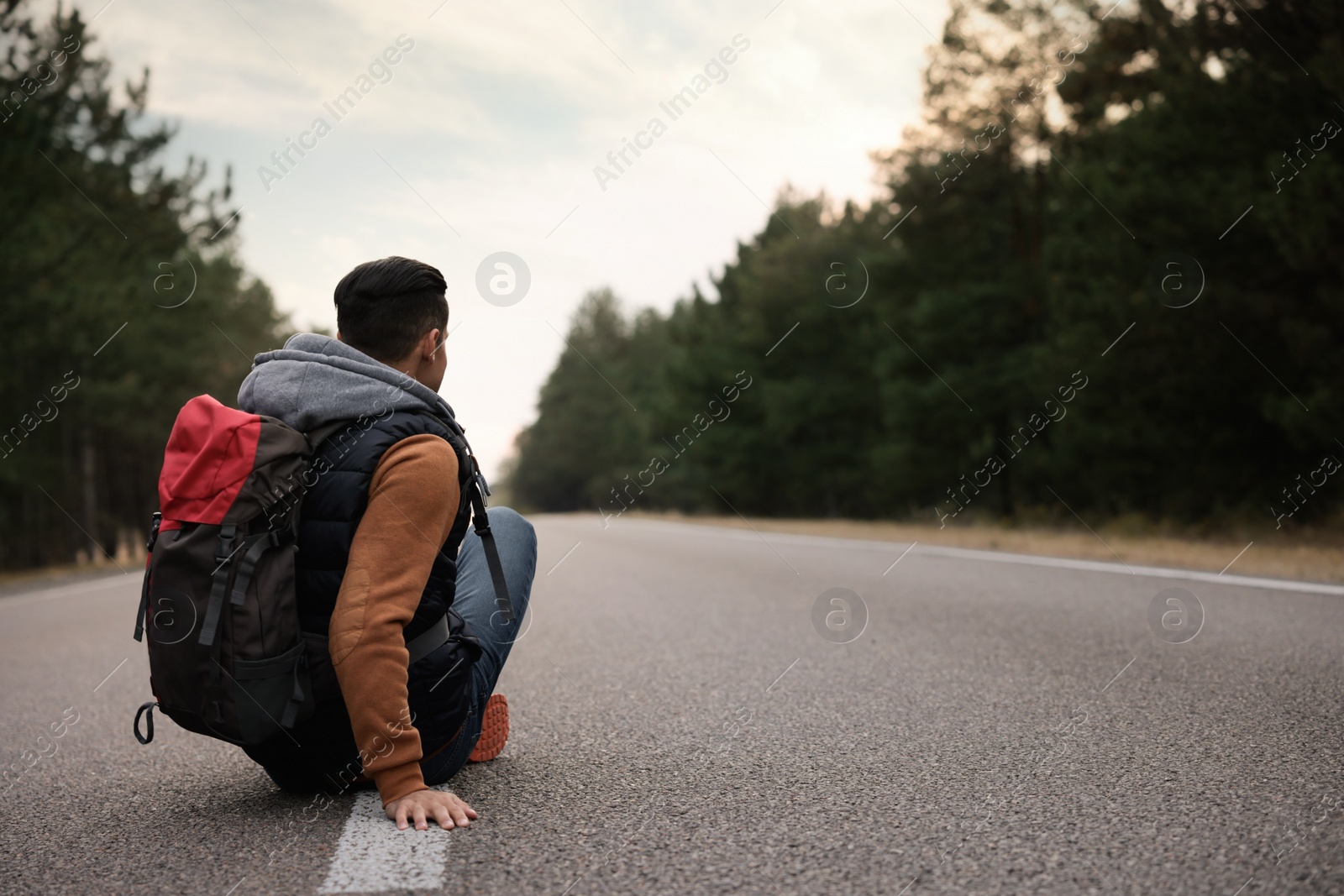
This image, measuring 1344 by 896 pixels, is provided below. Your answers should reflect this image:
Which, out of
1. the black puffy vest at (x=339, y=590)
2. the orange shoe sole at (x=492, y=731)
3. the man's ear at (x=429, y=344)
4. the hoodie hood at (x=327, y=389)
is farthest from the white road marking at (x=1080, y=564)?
the hoodie hood at (x=327, y=389)

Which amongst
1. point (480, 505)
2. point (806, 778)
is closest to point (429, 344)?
point (480, 505)

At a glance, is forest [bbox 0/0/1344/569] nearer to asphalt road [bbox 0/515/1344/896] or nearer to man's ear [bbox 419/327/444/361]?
asphalt road [bbox 0/515/1344/896]

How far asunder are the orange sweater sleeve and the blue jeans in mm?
399

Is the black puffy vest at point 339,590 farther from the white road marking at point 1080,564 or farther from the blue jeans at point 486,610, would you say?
the white road marking at point 1080,564

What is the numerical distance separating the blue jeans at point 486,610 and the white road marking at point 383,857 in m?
0.25

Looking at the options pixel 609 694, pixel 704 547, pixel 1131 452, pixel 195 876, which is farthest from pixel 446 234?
pixel 1131 452

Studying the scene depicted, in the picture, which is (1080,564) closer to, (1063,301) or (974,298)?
(1063,301)

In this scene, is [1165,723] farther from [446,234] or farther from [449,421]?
[446,234]

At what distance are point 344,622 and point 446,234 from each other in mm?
5568

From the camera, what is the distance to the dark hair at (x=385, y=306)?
2383 mm

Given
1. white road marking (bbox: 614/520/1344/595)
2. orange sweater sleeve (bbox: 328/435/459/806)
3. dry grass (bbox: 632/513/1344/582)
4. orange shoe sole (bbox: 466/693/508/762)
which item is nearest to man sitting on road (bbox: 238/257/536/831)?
orange sweater sleeve (bbox: 328/435/459/806)

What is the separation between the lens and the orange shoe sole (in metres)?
2.94

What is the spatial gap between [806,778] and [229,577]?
165 centimetres

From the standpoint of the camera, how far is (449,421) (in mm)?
2359
